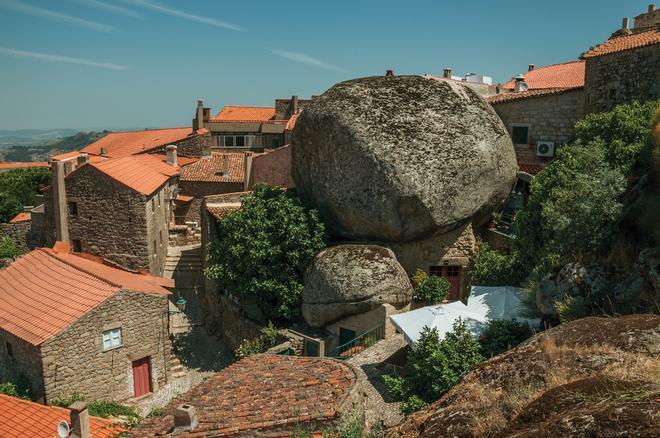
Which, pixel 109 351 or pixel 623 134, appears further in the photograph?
pixel 109 351

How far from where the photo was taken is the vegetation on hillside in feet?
128

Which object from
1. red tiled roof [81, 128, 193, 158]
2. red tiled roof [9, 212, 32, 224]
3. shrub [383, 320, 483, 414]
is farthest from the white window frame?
red tiled roof [81, 128, 193, 158]

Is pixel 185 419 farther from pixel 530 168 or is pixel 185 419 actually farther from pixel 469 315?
pixel 530 168

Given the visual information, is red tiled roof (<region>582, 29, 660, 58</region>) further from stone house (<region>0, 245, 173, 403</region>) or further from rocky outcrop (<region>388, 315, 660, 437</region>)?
stone house (<region>0, 245, 173, 403</region>)

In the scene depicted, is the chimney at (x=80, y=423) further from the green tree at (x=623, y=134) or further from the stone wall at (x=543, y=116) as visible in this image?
the stone wall at (x=543, y=116)

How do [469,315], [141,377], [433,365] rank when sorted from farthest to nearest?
1. [141,377]
2. [469,315]
3. [433,365]

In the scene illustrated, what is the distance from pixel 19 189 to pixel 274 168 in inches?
954

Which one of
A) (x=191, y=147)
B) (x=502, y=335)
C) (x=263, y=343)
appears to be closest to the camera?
(x=502, y=335)

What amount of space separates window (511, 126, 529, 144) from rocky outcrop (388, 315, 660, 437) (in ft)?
65.3

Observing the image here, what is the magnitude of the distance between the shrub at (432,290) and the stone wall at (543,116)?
888cm

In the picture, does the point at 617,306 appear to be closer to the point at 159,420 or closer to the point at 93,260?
the point at 159,420

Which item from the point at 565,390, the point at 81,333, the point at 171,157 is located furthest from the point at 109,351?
the point at 171,157

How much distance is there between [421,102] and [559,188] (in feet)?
22.3

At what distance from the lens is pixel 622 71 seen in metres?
21.0
